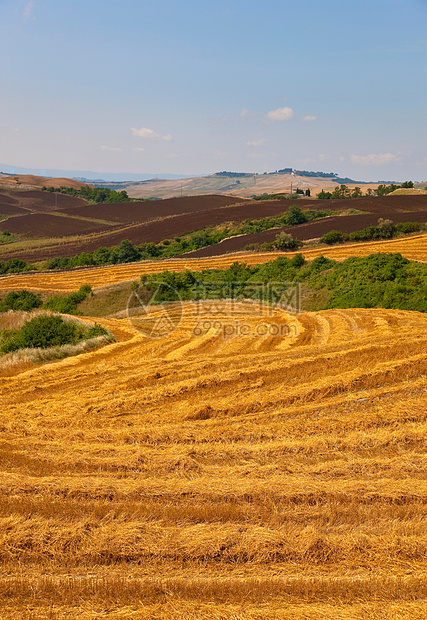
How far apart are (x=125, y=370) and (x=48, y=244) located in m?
75.7

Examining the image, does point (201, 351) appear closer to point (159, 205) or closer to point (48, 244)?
point (48, 244)

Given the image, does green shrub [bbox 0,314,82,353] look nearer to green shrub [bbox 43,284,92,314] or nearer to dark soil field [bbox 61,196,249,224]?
green shrub [bbox 43,284,92,314]

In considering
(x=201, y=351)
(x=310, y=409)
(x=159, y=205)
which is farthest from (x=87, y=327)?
(x=159, y=205)

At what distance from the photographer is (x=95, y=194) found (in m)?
161

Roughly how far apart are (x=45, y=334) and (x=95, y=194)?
150438mm

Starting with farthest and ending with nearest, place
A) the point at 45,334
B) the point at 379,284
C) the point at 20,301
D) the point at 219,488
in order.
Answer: the point at 20,301 < the point at 379,284 < the point at 45,334 < the point at 219,488

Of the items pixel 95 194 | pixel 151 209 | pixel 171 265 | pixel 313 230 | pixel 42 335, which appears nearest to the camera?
pixel 42 335

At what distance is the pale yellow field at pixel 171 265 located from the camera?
151 feet

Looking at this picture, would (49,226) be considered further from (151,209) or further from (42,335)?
(42,335)

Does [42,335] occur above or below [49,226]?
below

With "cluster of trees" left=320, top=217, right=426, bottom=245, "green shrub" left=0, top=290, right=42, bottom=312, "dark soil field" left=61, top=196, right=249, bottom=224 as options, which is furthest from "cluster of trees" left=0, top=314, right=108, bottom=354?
"dark soil field" left=61, top=196, right=249, bottom=224

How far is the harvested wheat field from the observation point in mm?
5848

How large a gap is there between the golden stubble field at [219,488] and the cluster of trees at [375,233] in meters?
37.2

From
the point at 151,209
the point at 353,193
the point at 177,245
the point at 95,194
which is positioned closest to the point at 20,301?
the point at 177,245
